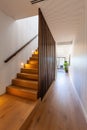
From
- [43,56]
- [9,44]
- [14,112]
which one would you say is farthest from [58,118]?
[9,44]

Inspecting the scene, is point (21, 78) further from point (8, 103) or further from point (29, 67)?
point (8, 103)

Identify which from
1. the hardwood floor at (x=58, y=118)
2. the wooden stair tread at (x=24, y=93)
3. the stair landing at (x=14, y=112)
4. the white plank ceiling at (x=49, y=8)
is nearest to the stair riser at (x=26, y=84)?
→ the wooden stair tread at (x=24, y=93)

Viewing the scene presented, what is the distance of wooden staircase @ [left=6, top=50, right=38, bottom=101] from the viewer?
2.63 m

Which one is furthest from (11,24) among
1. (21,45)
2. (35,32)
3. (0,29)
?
(35,32)

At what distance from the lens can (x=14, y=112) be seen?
199 cm

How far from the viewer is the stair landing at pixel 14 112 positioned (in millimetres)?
1616

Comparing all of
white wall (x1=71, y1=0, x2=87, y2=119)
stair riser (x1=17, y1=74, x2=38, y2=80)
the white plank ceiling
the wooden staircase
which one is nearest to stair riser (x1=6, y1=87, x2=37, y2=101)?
the wooden staircase

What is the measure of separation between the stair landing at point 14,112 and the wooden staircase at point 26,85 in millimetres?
175

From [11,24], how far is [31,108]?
2617 millimetres

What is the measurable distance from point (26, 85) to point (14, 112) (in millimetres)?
1098

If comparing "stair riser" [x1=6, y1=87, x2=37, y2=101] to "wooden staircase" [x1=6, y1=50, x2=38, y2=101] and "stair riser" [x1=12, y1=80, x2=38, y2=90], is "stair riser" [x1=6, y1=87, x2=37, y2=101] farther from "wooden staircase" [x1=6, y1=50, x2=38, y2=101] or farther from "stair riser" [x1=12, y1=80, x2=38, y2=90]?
"stair riser" [x1=12, y1=80, x2=38, y2=90]

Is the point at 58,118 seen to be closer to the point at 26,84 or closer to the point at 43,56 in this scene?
the point at 26,84

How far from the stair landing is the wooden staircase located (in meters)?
0.17

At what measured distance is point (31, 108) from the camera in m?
2.11
